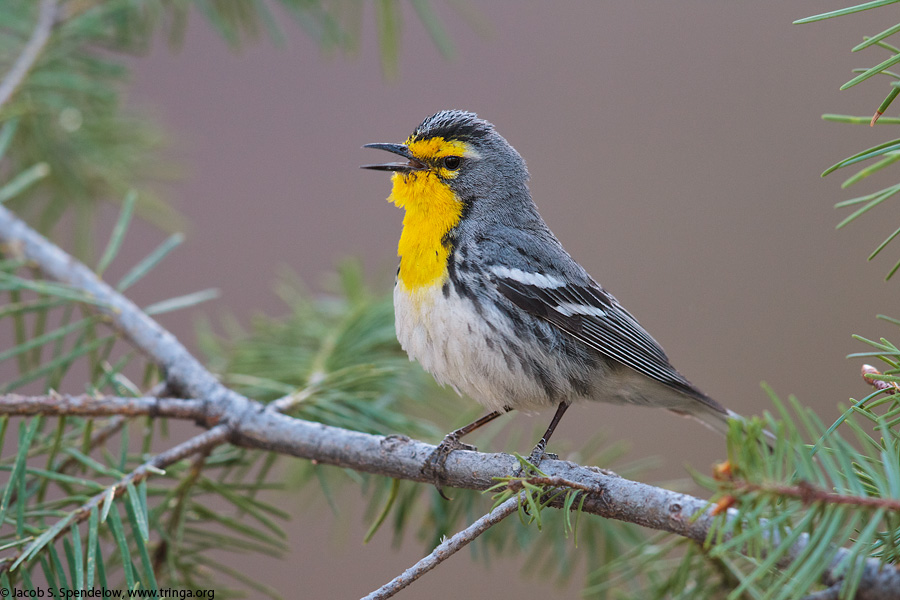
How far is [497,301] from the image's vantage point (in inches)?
78.5

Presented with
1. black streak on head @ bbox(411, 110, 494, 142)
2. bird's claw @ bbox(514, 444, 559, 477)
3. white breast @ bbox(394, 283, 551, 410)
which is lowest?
bird's claw @ bbox(514, 444, 559, 477)

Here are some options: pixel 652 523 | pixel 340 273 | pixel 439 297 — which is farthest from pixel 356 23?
pixel 652 523

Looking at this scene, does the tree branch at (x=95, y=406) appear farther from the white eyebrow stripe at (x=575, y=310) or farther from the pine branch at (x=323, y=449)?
the white eyebrow stripe at (x=575, y=310)

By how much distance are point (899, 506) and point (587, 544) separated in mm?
1291

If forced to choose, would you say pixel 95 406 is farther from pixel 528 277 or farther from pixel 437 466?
pixel 528 277

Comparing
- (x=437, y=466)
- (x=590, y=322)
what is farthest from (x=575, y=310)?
(x=437, y=466)

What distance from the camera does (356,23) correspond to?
2.47 m

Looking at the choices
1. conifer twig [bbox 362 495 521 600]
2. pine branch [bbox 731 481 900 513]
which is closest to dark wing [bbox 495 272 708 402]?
conifer twig [bbox 362 495 521 600]

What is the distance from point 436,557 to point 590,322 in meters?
1.24

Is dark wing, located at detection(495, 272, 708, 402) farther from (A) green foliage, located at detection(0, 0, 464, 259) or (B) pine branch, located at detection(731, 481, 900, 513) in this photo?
(B) pine branch, located at detection(731, 481, 900, 513)

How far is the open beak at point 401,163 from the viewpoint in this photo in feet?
7.13

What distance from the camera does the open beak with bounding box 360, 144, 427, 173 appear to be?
2174 millimetres

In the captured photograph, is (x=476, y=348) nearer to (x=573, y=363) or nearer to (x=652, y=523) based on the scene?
(x=573, y=363)

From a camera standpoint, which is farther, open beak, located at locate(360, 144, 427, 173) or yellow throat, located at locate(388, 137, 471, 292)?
open beak, located at locate(360, 144, 427, 173)
